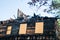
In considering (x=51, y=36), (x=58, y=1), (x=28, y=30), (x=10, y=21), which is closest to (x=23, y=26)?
(x=28, y=30)

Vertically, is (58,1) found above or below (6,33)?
above

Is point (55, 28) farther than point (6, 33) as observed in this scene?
No

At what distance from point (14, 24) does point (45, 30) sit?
252cm

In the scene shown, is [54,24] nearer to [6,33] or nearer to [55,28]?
[55,28]

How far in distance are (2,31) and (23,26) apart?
180cm

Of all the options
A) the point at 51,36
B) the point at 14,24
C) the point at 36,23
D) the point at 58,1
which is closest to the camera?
the point at 51,36

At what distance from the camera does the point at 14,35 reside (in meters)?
10.2

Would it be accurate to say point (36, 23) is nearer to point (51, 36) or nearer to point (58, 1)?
point (51, 36)

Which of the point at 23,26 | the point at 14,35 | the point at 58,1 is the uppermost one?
the point at 58,1

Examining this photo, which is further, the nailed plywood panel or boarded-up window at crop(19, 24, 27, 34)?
boarded-up window at crop(19, 24, 27, 34)

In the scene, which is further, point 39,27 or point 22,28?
point 22,28

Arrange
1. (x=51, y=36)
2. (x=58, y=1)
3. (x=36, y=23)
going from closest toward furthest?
1. (x=51, y=36)
2. (x=36, y=23)
3. (x=58, y=1)

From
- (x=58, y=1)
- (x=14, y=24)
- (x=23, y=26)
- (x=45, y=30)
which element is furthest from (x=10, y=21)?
(x=58, y=1)

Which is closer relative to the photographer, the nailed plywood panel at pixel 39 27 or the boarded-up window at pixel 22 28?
the nailed plywood panel at pixel 39 27
